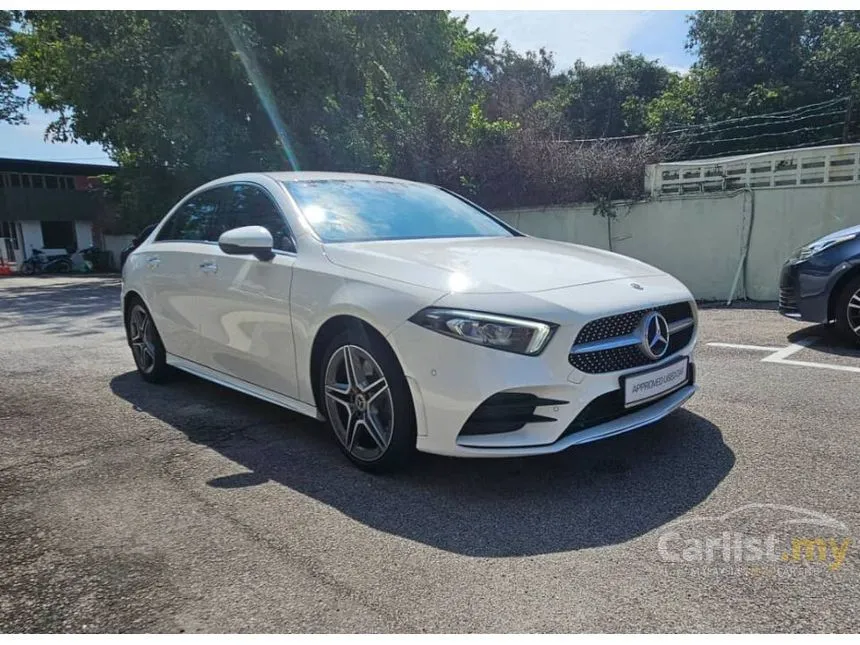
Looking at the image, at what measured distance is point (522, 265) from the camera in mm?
3189

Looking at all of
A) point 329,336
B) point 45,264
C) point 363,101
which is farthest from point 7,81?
point 329,336

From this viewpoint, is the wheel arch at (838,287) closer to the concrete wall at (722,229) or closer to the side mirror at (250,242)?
the concrete wall at (722,229)

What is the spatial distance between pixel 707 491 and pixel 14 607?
2.83m

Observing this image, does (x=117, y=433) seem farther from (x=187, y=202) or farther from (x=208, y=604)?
(x=208, y=604)

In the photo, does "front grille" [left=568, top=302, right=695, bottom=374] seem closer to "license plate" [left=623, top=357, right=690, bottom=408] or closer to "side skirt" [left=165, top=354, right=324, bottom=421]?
"license plate" [left=623, top=357, right=690, bottom=408]

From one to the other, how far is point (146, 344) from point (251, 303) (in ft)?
6.48

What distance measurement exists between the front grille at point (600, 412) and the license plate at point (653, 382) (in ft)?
0.13

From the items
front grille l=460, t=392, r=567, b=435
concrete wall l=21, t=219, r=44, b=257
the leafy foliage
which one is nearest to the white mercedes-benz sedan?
front grille l=460, t=392, r=567, b=435

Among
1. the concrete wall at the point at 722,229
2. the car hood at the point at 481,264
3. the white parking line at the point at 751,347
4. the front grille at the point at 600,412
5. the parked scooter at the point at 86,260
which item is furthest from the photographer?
the parked scooter at the point at 86,260

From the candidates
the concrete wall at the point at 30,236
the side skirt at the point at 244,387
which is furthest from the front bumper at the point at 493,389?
the concrete wall at the point at 30,236

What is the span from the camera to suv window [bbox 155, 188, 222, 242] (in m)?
4.47

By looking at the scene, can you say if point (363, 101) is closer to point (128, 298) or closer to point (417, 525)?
point (128, 298)

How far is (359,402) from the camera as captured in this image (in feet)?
10.4

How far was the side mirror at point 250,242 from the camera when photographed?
3.48 m
